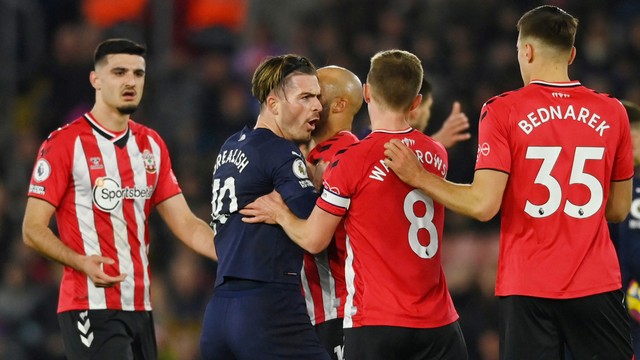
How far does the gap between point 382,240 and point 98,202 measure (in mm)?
1983

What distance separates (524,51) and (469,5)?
8.00 m

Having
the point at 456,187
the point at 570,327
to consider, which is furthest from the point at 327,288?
the point at 570,327


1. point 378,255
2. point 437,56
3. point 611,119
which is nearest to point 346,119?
point 378,255

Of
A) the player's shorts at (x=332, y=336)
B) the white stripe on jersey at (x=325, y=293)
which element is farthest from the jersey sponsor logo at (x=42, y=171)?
the player's shorts at (x=332, y=336)

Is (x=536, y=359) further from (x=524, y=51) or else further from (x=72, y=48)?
(x=72, y=48)

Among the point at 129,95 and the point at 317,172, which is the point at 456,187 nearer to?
the point at 317,172

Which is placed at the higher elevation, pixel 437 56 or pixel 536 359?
pixel 437 56

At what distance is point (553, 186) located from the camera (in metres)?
5.25

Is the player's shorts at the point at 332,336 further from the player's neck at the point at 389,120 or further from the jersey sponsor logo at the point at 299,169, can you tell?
the player's neck at the point at 389,120

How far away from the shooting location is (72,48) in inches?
518

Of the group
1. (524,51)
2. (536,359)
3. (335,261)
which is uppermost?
(524,51)

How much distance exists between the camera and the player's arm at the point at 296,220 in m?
5.37

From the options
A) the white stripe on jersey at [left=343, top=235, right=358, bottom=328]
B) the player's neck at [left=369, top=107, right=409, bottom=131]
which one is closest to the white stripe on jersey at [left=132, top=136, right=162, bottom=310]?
the white stripe on jersey at [left=343, top=235, right=358, bottom=328]

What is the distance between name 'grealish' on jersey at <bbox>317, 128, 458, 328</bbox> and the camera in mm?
5312
